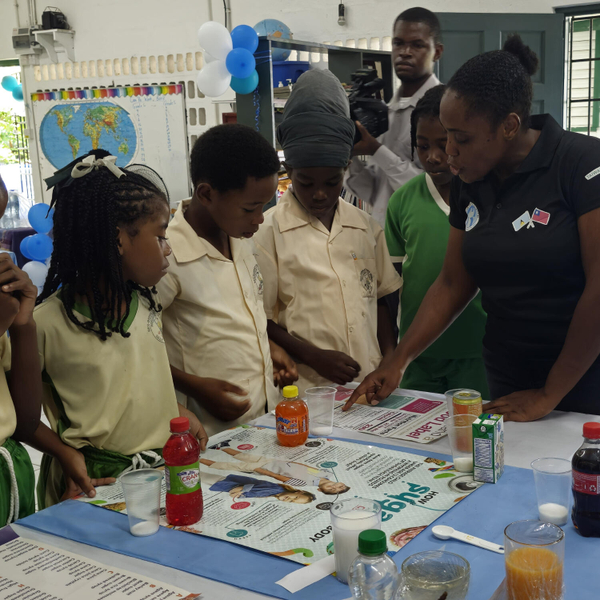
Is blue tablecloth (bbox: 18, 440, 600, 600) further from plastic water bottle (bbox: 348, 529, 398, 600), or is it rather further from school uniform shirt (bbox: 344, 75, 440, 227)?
school uniform shirt (bbox: 344, 75, 440, 227)

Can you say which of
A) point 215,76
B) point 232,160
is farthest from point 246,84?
point 232,160

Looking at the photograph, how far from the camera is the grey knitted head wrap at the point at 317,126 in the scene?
1907mm

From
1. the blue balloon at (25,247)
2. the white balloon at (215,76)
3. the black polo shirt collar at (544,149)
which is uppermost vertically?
the white balloon at (215,76)

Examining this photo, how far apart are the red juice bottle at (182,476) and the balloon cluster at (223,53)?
12.0 ft

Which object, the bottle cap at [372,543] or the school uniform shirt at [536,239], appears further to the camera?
the school uniform shirt at [536,239]

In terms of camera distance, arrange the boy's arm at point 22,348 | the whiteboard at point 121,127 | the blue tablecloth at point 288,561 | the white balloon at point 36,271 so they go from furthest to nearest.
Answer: the whiteboard at point 121,127 → the white balloon at point 36,271 → the boy's arm at point 22,348 → the blue tablecloth at point 288,561

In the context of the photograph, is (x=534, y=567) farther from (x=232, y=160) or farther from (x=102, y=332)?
(x=232, y=160)

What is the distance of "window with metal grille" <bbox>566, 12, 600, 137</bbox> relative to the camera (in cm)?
543

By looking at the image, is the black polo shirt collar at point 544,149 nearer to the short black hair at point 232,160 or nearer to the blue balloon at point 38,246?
the short black hair at point 232,160

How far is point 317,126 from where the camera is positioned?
1.94 metres

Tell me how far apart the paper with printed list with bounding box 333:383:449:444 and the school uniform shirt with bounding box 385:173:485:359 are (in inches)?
15.6

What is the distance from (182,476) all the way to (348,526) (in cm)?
31

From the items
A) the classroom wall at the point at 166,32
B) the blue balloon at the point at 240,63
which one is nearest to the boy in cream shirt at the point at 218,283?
the blue balloon at the point at 240,63

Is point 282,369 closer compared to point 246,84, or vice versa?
point 282,369
